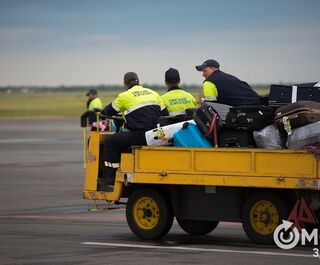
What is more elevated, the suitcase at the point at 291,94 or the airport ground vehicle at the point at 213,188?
the suitcase at the point at 291,94

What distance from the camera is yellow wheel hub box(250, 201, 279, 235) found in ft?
38.9

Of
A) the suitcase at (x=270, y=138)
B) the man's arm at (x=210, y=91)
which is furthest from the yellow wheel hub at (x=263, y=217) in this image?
the man's arm at (x=210, y=91)

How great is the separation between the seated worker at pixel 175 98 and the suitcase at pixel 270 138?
2.28 meters

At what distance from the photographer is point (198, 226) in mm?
13234

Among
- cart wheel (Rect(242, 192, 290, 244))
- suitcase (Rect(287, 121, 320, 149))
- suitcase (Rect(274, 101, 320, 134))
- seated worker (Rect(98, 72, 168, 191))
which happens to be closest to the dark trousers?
seated worker (Rect(98, 72, 168, 191))

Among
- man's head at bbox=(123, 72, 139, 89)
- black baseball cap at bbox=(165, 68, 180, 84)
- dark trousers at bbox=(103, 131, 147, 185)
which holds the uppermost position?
black baseball cap at bbox=(165, 68, 180, 84)

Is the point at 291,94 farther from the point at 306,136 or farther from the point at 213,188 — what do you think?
the point at 213,188

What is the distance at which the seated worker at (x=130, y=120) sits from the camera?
13.2 meters

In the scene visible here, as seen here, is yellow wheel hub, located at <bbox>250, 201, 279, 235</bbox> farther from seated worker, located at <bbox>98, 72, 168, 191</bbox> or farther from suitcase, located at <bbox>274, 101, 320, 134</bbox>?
seated worker, located at <bbox>98, 72, 168, 191</bbox>

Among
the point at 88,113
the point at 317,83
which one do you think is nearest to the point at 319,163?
the point at 317,83

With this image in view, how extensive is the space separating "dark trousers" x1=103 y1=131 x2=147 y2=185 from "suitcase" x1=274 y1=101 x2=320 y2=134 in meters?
2.07

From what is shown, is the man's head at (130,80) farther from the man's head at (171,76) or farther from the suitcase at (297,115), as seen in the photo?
the suitcase at (297,115)

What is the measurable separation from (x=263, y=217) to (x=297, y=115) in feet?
4.02

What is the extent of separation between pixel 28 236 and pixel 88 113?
10.2m
